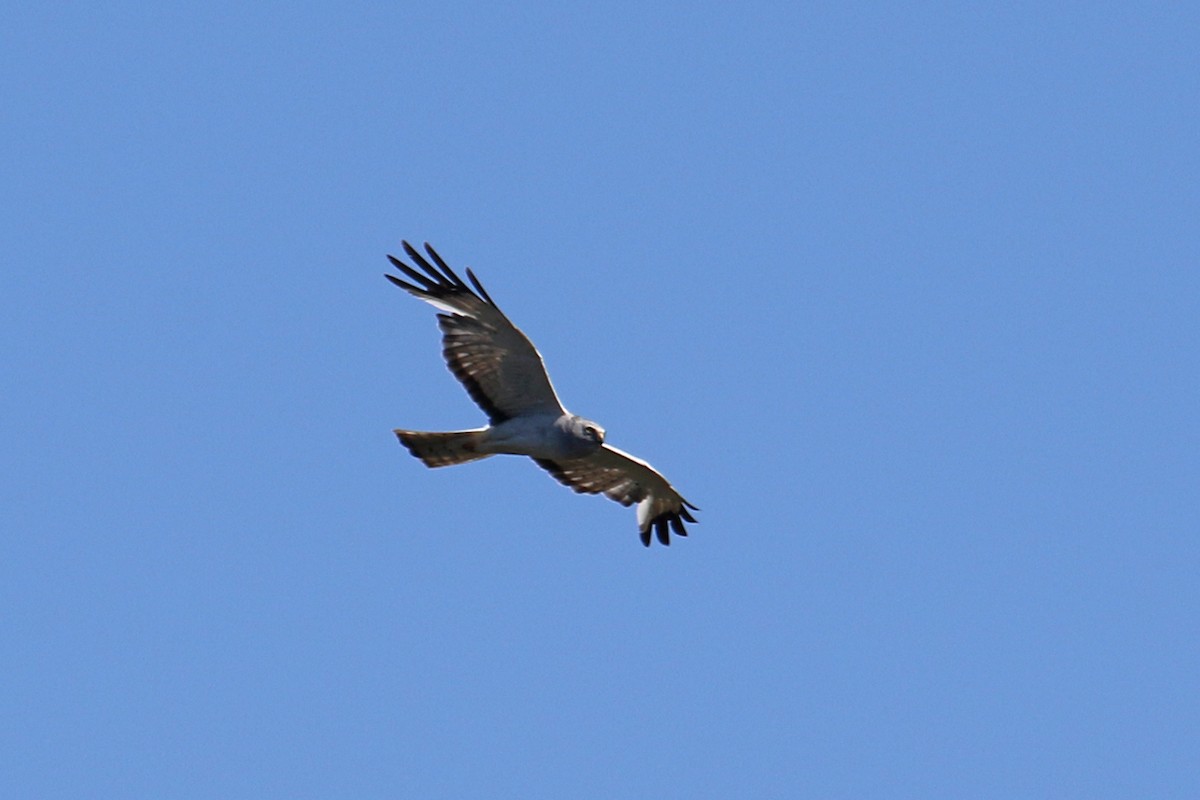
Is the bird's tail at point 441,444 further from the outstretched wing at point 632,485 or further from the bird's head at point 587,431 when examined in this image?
the outstretched wing at point 632,485

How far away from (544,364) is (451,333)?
3.13ft

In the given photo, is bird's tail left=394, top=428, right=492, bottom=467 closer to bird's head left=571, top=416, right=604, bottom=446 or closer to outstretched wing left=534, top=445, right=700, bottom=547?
bird's head left=571, top=416, right=604, bottom=446

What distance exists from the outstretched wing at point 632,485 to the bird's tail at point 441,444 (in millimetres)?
1284

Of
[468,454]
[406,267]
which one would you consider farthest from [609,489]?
[406,267]

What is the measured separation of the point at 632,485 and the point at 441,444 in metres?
2.76

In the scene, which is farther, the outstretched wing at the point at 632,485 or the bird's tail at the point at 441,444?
the outstretched wing at the point at 632,485

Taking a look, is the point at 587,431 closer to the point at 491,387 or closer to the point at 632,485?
the point at 491,387

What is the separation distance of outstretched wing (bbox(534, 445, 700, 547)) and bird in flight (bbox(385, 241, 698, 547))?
662 mm

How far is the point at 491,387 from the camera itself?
57.6 feet

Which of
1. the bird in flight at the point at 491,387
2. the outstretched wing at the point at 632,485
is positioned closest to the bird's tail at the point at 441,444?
the bird in flight at the point at 491,387

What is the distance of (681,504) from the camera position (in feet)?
65.2

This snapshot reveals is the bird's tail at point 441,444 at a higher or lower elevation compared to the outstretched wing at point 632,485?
lower

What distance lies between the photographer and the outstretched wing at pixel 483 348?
17.1 m

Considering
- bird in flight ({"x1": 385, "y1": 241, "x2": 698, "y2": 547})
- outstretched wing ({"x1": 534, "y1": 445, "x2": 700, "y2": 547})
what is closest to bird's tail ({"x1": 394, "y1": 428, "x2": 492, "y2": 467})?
bird in flight ({"x1": 385, "y1": 241, "x2": 698, "y2": 547})
